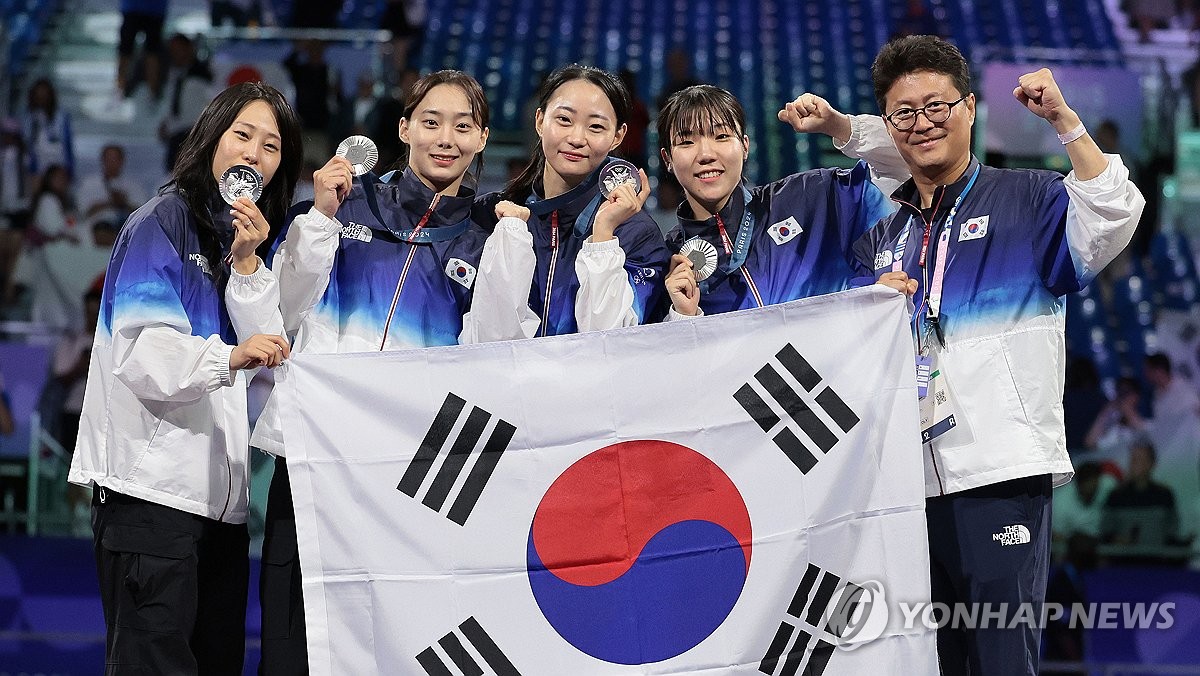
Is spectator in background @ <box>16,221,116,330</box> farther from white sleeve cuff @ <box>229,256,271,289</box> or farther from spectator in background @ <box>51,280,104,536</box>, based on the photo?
white sleeve cuff @ <box>229,256,271,289</box>

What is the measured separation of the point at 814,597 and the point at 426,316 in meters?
1.21

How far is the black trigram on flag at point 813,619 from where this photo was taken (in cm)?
293

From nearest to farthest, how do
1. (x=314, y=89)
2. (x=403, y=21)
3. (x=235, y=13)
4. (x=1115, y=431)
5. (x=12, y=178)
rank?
(x=1115, y=431)
(x=314, y=89)
(x=12, y=178)
(x=235, y=13)
(x=403, y=21)

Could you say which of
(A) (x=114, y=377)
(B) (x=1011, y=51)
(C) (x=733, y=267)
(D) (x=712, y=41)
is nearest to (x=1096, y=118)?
(B) (x=1011, y=51)

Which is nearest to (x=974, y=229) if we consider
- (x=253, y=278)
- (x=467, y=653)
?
→ (x=467, y=653)

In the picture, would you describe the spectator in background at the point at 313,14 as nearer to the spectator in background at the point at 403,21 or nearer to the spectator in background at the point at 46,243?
the spectator in background at the point at 403,21

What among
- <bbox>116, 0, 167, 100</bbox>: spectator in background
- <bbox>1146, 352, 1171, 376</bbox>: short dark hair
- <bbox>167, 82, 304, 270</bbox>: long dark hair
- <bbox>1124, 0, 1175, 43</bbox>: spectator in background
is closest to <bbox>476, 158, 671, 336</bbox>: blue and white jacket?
<bbox>167, 82, 304, 270</bbox>: long dark hair

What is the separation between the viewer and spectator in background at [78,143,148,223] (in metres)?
7.61

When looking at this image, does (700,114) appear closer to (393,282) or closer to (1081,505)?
(393,282)

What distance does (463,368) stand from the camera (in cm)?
299

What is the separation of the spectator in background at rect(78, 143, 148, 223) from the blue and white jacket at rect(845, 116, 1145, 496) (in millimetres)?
5888

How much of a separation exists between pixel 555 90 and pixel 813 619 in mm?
1552

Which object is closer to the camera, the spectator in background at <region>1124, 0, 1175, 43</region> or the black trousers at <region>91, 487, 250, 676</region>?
the black trousers at <region>91, 487, 250, 676</region>

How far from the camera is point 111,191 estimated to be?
7805 mm
